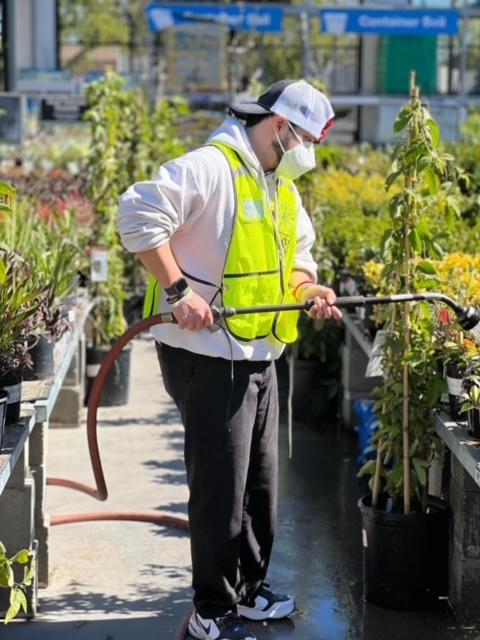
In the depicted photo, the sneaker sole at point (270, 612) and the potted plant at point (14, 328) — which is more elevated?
the potted plant at point (14, 328)

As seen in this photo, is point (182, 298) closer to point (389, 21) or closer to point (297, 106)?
point (297, 106)

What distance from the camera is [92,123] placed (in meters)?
9.88

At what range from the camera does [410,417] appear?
5.13m

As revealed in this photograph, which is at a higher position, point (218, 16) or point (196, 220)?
point (218, 16)

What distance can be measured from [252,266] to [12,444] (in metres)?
1.09

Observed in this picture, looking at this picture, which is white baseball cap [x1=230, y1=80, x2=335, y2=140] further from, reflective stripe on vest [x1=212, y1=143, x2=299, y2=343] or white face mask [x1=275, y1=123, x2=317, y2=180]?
reflective stripe on vest [x1=212, y1=143, x2=299, y2=343]

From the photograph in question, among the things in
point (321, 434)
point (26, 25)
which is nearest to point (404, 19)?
point (26, 25)

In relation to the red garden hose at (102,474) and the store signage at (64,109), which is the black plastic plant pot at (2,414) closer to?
the red garden hose at (102,474)

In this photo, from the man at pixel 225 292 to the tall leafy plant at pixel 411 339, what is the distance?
64 centimetres

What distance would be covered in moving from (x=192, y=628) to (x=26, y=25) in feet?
106

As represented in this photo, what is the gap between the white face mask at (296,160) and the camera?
4.48 m

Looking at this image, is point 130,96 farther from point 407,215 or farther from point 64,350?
point 407,215

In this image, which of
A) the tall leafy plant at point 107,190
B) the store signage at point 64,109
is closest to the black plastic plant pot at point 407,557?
the tall leafy plant at point 107,190

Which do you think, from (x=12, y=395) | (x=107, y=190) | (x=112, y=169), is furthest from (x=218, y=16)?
(x=12, y=395)
